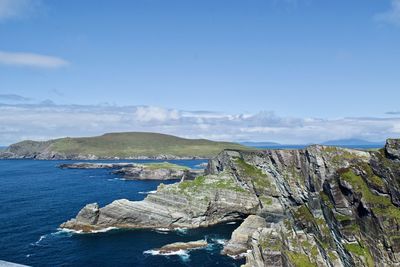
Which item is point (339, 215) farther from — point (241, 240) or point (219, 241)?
point (219, 241)

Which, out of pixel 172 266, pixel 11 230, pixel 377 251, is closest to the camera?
pixel 377 251

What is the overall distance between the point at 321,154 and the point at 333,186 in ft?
33.4

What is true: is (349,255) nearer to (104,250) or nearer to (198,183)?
(104,250)

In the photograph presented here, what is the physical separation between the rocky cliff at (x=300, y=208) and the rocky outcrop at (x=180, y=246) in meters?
6.74

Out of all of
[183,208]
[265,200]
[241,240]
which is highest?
[265,200]

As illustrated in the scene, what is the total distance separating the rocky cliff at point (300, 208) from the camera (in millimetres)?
59156

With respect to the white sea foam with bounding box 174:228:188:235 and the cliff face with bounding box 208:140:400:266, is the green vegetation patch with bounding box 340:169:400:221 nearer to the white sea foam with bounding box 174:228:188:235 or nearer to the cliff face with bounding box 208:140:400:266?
the cliff face with bounding box 208:140:400:266

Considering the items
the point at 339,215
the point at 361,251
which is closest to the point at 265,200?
the point at 339,215

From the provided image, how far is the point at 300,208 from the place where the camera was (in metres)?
80.2

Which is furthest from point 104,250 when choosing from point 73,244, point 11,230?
point 11,230

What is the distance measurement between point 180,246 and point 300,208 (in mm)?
27375

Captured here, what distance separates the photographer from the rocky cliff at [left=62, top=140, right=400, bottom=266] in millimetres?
59156

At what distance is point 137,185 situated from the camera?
622 ft

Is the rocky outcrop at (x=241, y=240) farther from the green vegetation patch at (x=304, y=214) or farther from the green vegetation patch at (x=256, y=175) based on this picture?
the green vegetation patch at (x=256, y=175)
